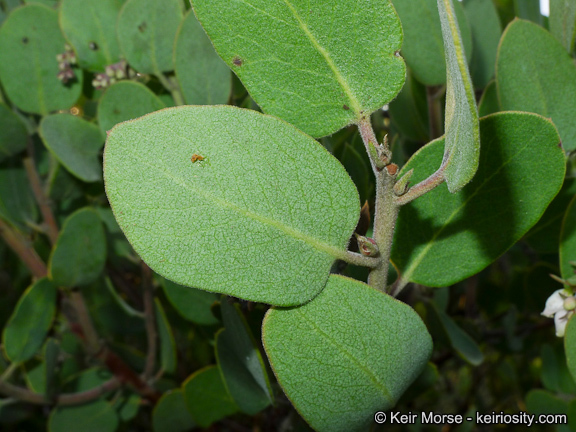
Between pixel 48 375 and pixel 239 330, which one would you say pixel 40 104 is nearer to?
pixel 48 375

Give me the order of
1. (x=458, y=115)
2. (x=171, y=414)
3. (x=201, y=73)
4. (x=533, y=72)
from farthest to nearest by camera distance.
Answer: (x=171, y=414) → (x=201, y=73) → (x=533, y=72) → (x=458, y=115)

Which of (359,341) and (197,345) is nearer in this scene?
(359,341)

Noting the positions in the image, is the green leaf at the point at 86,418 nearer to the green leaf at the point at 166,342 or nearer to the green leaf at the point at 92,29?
the green leaf at the point at 166,342

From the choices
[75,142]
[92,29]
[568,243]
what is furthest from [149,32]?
[568,243]

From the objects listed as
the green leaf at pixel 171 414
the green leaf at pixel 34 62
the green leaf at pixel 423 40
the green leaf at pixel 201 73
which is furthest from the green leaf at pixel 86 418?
the green leaf at pixel 423 40

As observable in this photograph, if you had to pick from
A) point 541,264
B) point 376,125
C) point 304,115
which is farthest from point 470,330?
point 304,115

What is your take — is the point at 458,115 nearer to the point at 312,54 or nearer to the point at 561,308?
the point at 312,54
